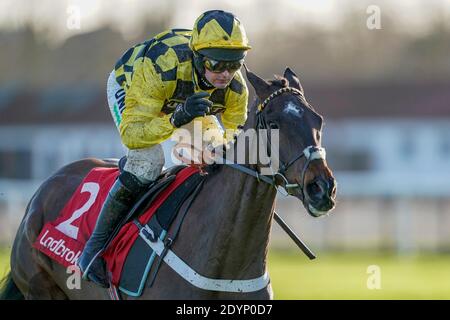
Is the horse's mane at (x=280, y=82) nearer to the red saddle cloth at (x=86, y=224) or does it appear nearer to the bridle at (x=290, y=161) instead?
the bridle at (x=290, y=161)

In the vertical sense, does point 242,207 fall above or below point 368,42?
above

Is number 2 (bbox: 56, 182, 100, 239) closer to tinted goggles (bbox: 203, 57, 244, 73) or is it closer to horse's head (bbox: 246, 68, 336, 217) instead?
tinted goggles (bbox: 203, 57, 244, 73)

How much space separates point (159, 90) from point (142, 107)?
5.7 inches

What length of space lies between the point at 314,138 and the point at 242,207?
0.61 metres

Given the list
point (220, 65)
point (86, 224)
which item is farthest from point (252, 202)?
point (86, 224)

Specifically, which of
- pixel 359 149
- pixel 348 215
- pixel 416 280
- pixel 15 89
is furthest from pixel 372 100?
pixel 416 280

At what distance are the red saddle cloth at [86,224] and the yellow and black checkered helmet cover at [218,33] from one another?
2.65 feet

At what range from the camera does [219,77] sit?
215 inches

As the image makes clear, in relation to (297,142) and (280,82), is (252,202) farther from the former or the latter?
(280,82)

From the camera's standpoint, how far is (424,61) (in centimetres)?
4162

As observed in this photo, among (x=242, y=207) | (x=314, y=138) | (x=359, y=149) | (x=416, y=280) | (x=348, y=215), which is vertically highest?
(x=314, y=138)

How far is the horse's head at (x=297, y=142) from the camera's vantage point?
4766 millimetres

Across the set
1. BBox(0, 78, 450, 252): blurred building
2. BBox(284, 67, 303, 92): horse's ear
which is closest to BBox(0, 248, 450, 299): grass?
BBox(0, 78, 450, 252): blurred building

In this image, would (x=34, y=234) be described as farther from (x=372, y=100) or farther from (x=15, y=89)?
(x=15, y=89)
